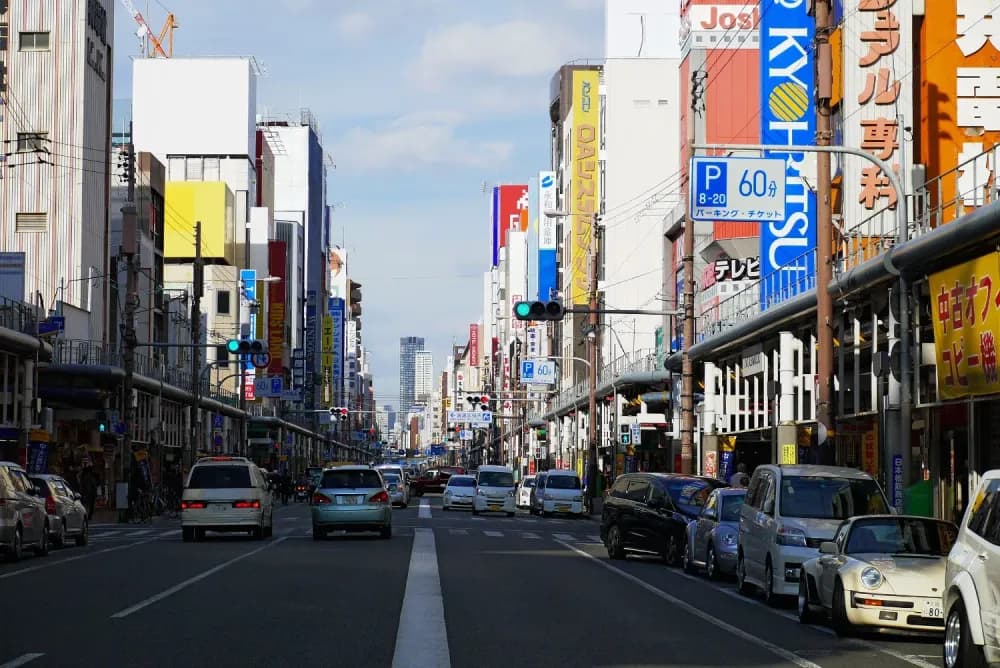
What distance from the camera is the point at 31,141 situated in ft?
241

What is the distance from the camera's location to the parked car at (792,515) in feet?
63.4

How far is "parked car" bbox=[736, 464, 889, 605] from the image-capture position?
761 inches

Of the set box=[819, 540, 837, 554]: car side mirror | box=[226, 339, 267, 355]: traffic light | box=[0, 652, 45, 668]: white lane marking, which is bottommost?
box=[0, 652, 45, 668]: white lane marking

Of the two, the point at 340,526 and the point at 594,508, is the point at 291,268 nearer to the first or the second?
the point at 594,508

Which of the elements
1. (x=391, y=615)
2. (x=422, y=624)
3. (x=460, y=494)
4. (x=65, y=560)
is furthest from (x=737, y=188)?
(x=460, y=494)

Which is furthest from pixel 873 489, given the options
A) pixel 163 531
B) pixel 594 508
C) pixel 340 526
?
pixel 594 508

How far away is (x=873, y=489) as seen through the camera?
20.8 m

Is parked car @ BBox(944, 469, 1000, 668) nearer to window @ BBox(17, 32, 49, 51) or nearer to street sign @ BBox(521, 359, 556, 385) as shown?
window @ BBox(17, 32, 49, 51)

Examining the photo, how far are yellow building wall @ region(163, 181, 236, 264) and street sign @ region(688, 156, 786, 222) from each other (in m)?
93.2

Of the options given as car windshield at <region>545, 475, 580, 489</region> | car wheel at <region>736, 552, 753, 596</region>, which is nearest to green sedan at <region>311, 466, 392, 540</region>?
car wheel at <region>736, 552, 753, 596</region>

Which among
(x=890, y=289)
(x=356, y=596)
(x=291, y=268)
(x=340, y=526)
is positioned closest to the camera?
(x=356, y=596)

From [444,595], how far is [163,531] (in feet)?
78.9

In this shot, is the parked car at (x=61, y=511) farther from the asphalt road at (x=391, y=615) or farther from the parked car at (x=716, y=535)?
the parked car at (x=716, y=535)

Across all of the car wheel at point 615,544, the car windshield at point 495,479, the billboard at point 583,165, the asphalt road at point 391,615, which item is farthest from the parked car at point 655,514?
the billboard at point 583,165
